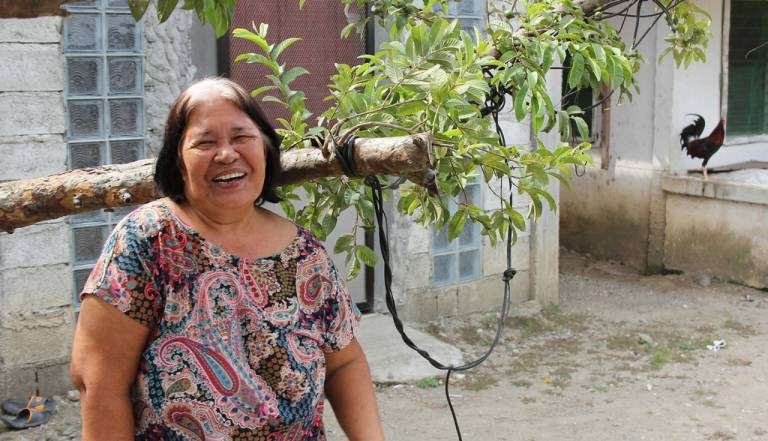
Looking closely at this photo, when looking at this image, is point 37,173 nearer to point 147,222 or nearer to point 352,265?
point 352,265

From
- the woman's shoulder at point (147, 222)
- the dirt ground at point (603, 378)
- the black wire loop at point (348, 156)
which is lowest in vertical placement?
the dirt ground at point (603, 378)

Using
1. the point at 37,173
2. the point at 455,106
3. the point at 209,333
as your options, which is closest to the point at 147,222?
the point at 209,333

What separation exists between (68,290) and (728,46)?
6.59 metres

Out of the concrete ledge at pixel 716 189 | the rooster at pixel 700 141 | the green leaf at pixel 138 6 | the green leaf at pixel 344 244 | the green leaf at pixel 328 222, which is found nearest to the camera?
the green leaf at pixel 138 6

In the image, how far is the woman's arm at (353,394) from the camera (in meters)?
2.27

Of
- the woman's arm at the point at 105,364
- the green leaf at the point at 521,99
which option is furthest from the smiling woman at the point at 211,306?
the green leaf at the point at 521,99

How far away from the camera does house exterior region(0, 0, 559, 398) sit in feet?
16.0

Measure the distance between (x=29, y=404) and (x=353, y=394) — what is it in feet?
10.8

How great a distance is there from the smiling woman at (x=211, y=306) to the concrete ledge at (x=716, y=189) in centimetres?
665

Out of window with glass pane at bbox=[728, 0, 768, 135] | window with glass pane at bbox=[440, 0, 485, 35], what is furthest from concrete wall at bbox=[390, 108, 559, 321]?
window with glass pane at bbox=[728, 0, 768, 135]

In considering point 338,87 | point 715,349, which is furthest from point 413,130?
Result: point 715,349

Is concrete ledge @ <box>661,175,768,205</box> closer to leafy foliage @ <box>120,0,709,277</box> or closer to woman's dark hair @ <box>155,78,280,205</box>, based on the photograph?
leafy foliage @ <box>120,0,709,277</box>

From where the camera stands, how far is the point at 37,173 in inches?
195

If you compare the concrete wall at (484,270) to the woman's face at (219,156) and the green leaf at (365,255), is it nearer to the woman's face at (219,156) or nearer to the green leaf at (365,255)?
the green leaf at (365,255)
